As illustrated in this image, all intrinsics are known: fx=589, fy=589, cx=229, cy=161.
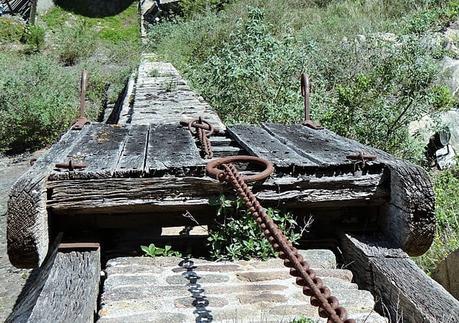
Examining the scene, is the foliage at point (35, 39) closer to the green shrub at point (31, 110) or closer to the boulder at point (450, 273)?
the green shrub at point (31, 110)

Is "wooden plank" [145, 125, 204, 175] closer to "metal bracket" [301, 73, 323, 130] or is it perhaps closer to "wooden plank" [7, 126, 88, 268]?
"wooden plank" [7, 126, 88, 268]

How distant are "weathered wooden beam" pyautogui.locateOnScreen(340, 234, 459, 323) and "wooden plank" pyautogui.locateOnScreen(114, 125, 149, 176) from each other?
980 millimetres

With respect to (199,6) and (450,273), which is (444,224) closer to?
(450,273)

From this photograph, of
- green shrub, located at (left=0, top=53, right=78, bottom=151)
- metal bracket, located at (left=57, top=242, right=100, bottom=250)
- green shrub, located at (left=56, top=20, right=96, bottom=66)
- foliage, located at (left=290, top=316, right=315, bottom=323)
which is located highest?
metal bracket, located at (left=57, top=242, right=100, bottom=250)

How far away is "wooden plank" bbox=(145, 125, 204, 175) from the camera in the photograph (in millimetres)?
2350

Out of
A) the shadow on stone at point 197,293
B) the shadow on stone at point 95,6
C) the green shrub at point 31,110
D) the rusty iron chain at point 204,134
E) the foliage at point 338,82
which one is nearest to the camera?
the shadow on stone at point 197,293

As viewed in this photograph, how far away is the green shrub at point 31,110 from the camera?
32.7ft

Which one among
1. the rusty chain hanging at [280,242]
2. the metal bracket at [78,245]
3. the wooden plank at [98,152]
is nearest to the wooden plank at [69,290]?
the metal bracket at [78,245]

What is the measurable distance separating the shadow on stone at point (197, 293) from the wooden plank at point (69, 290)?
35cm

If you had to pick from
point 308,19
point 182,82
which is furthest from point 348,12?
point 182,82

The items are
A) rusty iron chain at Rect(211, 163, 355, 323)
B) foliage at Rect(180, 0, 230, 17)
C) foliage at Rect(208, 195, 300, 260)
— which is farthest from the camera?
foliage at Rect(180, 0, 230, 17)

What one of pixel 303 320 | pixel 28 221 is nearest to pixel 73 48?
pixel 28 221

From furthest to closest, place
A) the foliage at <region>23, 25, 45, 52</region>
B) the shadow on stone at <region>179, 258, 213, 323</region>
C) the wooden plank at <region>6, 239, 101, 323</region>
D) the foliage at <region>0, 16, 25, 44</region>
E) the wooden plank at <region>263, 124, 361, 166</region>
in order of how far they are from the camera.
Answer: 1. the foliage at <region>0, 16, 25, 44</region>
2. the foliage at <region>23, 25, 45, 52</region>
3. the wooden plank at <region>263, 124, 361, 166</region>
4. the shadow on stone at <region>179, 258, 213, 323</region>
5. the wooden plank at <region>6, 239, 101, 323</region>

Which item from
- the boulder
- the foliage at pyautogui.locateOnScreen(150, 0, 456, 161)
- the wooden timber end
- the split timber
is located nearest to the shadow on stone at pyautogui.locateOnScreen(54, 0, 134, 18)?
the foliage at pyautogui.locateOnScreen(150, 0, 456, 161)
